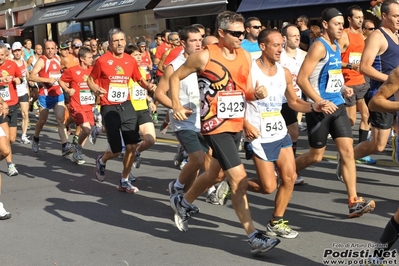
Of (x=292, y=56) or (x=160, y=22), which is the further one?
(x=160, y=22)

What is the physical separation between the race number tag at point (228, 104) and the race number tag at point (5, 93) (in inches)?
250

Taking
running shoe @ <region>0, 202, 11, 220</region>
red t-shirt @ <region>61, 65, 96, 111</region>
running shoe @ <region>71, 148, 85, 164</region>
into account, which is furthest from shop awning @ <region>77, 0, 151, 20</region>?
running shoe @ <region>0, 202, 11, 220</region>

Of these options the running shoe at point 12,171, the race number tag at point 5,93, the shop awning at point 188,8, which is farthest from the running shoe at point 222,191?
the shop awning at point 188,8

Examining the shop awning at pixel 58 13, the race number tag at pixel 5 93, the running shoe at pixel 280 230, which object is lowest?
the running shoe at pixel 280 230

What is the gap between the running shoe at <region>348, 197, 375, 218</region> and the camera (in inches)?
264

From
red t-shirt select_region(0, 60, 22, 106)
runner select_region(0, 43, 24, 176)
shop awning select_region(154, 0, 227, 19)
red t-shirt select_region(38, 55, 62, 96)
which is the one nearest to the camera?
runner select_region(0, 43, 24, 176)

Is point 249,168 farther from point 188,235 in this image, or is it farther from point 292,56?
point 188,235

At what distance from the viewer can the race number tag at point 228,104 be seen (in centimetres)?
604

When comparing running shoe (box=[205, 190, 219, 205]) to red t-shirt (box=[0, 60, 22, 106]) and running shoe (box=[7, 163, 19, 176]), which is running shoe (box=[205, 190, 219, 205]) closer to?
running shoe (box=[7, 163, 19, 176])

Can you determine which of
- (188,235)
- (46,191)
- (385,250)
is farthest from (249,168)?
(385,250)

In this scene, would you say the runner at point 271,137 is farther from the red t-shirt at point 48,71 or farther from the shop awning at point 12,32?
the shop awning at point 12,32

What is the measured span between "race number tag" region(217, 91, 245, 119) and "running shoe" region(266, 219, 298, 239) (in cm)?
97

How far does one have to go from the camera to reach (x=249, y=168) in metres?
9.93

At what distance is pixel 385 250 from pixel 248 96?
184 centimetres
